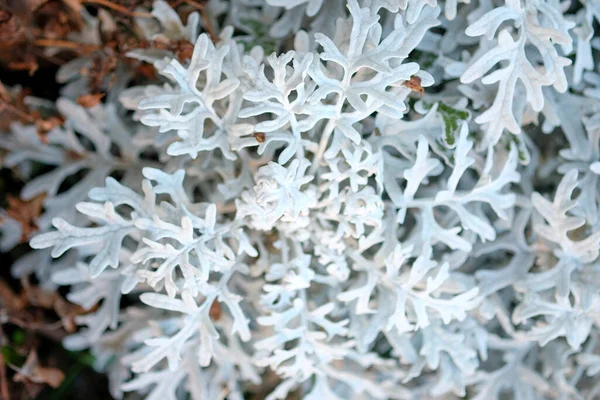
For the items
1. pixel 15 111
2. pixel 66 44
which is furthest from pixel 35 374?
pixel 66 44

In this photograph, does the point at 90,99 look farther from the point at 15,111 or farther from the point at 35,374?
the point at 35,374

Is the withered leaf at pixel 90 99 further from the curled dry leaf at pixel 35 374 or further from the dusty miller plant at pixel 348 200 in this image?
the curled dry leaf at pixel 35 374

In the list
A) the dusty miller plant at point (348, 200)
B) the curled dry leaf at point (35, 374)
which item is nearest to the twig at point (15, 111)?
the dusty miller plant at point (348, 200)

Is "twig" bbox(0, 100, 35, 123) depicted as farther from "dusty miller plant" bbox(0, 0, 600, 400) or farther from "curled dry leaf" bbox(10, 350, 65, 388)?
"curled dry leaf" bbox(10, 350, 65, 388)

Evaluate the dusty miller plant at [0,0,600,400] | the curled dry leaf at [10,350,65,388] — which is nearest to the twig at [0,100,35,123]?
the dusty miller plant at [0,0,600,400]

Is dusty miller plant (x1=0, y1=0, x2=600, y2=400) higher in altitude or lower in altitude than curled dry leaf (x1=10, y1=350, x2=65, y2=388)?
higher

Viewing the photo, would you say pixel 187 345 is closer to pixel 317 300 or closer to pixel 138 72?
pixel 317 300

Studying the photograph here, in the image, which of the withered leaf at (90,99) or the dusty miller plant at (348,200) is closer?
the dusty miller plant at (348,200)

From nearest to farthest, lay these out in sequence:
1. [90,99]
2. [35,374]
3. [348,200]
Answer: [348,200] < [90,99] < [35,374]

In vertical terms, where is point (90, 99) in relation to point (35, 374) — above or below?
above
